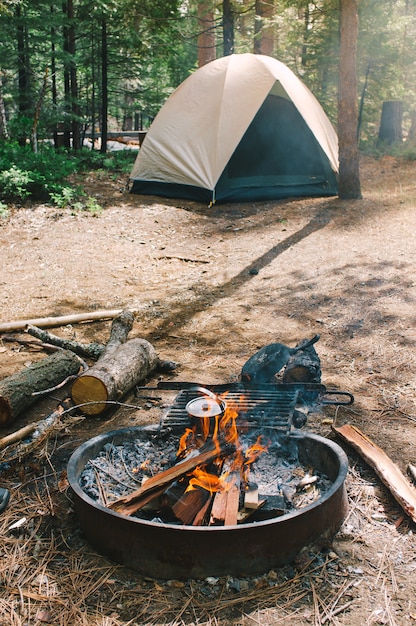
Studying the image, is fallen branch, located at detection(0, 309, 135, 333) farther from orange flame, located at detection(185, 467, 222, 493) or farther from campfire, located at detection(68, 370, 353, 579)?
orange flame, located at detection(185, 467, 222, 493)

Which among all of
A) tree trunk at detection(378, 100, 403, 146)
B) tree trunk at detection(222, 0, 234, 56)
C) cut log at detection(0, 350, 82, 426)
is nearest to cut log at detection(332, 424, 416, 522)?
cut log at detection(0, 350, 82, 426)

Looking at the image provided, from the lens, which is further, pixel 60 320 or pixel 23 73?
pixel 23 73

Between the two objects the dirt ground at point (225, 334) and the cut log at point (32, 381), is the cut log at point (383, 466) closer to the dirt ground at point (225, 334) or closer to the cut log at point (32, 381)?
the dirt ground at point (225, 334)

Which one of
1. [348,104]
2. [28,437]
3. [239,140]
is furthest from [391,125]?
[28,437]

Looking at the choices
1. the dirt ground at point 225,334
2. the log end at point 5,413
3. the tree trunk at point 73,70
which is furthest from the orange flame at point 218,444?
the tree trunk at point 73,70

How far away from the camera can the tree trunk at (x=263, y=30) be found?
49.5ft

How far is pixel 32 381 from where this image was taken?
164 inches

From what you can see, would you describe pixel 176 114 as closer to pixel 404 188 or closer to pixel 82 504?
pixel 404 188

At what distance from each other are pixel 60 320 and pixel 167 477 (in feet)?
10.6

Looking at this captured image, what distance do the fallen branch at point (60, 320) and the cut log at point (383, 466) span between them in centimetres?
294

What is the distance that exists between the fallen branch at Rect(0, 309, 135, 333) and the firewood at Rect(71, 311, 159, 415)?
3.17ft

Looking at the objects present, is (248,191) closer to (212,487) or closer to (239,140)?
(239,140)

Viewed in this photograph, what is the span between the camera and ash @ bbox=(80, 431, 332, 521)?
9.43 ft

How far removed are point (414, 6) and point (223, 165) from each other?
17944 millimetres
